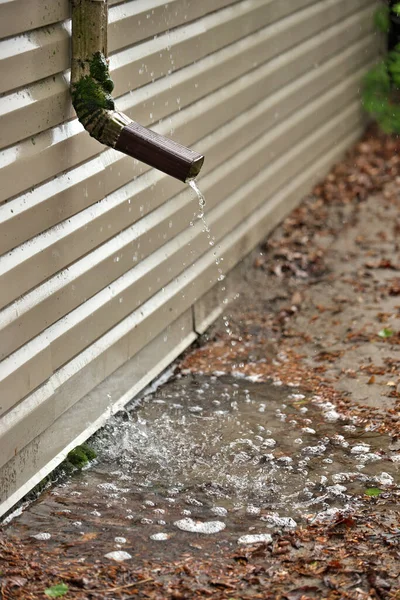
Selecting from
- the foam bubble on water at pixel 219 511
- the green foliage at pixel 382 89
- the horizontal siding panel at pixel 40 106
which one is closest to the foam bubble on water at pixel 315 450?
the foam bubble on water at pixel 219 511

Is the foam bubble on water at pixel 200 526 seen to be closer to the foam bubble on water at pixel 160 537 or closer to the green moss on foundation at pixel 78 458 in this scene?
the foam bubble on water at pixel 160 537

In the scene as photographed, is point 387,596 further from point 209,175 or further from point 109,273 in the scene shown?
point 209,175

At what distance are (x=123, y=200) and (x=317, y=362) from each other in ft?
6.02

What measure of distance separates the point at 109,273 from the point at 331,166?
484cm

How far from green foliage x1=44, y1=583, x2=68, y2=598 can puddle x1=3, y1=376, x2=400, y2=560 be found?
289mm

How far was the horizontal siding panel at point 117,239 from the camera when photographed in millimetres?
4211

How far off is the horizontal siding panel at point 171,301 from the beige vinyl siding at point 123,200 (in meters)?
0.01

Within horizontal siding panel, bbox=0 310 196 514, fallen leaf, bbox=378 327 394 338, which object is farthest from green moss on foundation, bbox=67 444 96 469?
fallen leaf, bbox=378 327 394 338

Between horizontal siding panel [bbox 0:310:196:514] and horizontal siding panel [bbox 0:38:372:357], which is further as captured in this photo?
horizontal siding panel [bbox 0:310:196:514]

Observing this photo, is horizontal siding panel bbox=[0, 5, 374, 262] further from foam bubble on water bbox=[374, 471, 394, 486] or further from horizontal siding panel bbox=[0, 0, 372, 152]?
foam bubble on water bbox=[374, 471, 394, 486]

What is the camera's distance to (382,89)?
10062 mm

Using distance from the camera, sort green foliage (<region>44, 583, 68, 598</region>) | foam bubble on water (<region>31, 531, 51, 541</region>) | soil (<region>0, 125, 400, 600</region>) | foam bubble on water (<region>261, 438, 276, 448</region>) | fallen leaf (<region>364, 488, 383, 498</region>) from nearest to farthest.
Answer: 1. green foliage (<region>44, 583, 68, 598</region>)
2. soil (<region>0, 125, 400, 600</region>)
3. foam bubble on water (<region>31, 531, 51, 541</region>)
4. fallen leaf (<region>364, 488, 383, 498</region>)
5. foam bubble on water (<region>261, 438, 276, 448</region>)

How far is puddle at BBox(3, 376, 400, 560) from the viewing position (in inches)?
161

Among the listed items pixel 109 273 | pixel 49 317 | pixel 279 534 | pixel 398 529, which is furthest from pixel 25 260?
pixel 398 529
